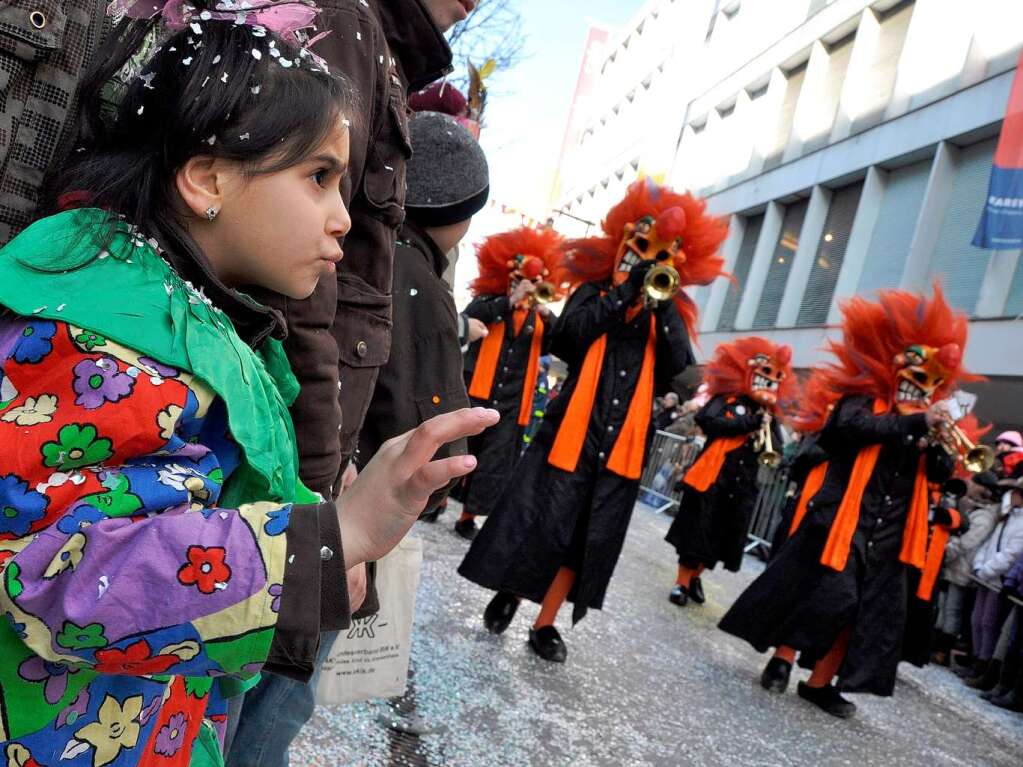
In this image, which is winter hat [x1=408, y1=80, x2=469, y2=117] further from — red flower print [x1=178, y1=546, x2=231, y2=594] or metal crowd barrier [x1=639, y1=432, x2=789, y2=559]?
metal crowd barrier [x1=639, y1=432, x2=789, y2=559]

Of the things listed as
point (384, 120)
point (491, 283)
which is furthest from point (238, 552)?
point (491, 283)

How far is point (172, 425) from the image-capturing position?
977 millimetres

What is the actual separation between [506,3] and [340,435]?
307 inches

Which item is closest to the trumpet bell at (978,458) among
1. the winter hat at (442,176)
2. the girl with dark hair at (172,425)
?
the winter hat at (442,176)

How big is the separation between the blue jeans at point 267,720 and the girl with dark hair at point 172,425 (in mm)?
423

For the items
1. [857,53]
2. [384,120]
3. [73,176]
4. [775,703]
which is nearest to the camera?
[73,176]

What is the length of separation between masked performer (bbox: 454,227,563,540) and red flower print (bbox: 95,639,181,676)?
5.55 meters

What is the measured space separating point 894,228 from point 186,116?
619 inches

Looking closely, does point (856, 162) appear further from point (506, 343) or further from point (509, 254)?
point (506, 343)

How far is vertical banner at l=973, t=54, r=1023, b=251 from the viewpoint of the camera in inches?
387

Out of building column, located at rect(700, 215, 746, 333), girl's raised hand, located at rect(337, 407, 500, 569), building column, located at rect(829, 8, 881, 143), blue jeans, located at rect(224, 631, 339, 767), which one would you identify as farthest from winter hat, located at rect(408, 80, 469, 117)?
building column, located at rect(700, 215, 746, 333)

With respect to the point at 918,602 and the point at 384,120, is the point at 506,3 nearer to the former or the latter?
the point at 918,602

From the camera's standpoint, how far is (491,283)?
24.9 ft

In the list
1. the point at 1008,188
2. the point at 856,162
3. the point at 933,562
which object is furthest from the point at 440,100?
the point at 856,162
